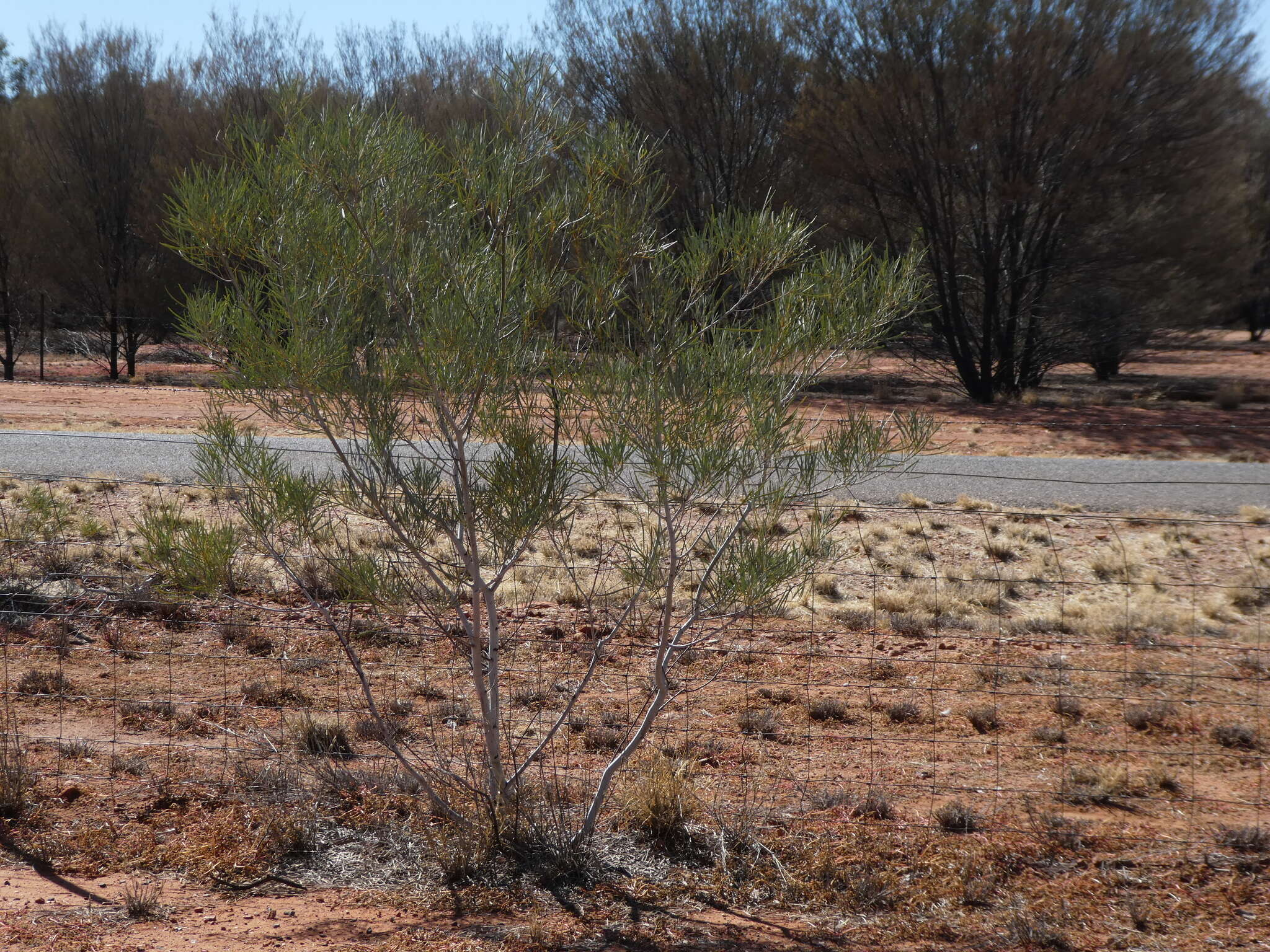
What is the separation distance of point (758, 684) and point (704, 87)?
64.0 ft

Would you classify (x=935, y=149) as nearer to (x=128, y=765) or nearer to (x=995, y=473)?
(x=995, y=473)

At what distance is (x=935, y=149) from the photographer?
20703mm

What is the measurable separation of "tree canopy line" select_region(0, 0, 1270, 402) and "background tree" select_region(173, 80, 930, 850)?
1422 centimetres

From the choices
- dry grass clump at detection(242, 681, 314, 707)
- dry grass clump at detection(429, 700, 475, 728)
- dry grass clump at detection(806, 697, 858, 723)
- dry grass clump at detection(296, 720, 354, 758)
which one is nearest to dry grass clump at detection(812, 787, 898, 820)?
dry grass clump at detection(806, 697, 858, 723)

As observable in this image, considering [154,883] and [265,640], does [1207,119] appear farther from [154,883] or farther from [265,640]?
[154,883]

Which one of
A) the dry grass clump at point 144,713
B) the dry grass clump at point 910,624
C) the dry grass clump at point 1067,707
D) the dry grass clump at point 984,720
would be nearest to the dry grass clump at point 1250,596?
the dry grass clump at point 910,624

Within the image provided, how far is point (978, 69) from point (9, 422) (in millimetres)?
17184

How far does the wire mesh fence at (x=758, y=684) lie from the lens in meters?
4.93

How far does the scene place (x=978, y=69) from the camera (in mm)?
20000

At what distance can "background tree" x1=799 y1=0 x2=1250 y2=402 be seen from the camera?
63.6 feet

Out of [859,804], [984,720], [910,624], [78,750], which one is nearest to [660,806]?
[859,804]

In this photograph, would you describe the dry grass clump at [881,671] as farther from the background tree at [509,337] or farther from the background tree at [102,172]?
the background tree at [102,172]

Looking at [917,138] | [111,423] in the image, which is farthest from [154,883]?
[917,138]

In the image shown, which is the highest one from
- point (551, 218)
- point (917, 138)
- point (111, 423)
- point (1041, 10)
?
point (1041, 10)
